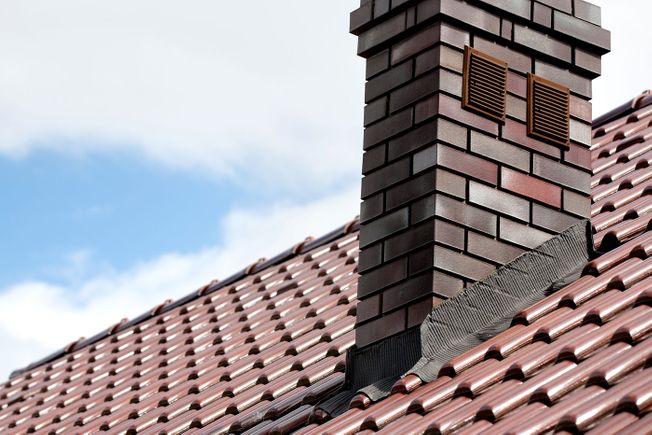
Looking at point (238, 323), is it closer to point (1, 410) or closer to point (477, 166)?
point (1, 410)

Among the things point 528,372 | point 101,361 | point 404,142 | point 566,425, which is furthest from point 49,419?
point 566,425

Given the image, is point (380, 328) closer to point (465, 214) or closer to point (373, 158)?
point (465, 214)

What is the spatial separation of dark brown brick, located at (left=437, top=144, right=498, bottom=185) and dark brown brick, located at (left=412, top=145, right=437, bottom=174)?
1.0 inches

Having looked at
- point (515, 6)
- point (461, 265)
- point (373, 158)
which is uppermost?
point (515, 6)

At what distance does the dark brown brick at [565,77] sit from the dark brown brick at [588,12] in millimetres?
294

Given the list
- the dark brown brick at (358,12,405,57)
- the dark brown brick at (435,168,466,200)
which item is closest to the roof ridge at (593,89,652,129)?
the dark brown brick at (358,12,405,57)

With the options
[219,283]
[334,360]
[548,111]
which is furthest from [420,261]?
[219,283]

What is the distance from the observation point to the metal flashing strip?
5.89 meters

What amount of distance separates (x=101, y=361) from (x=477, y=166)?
5089 millimetres

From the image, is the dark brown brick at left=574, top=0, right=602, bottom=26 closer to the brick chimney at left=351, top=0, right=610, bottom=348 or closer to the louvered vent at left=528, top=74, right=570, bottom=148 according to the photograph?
the brick chimney at left=351, top=0, right=610, bottom=348

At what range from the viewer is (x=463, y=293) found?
19.8 feet

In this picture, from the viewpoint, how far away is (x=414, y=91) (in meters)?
6.49

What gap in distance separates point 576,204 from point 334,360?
157 cm

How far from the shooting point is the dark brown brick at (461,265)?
6.03m
